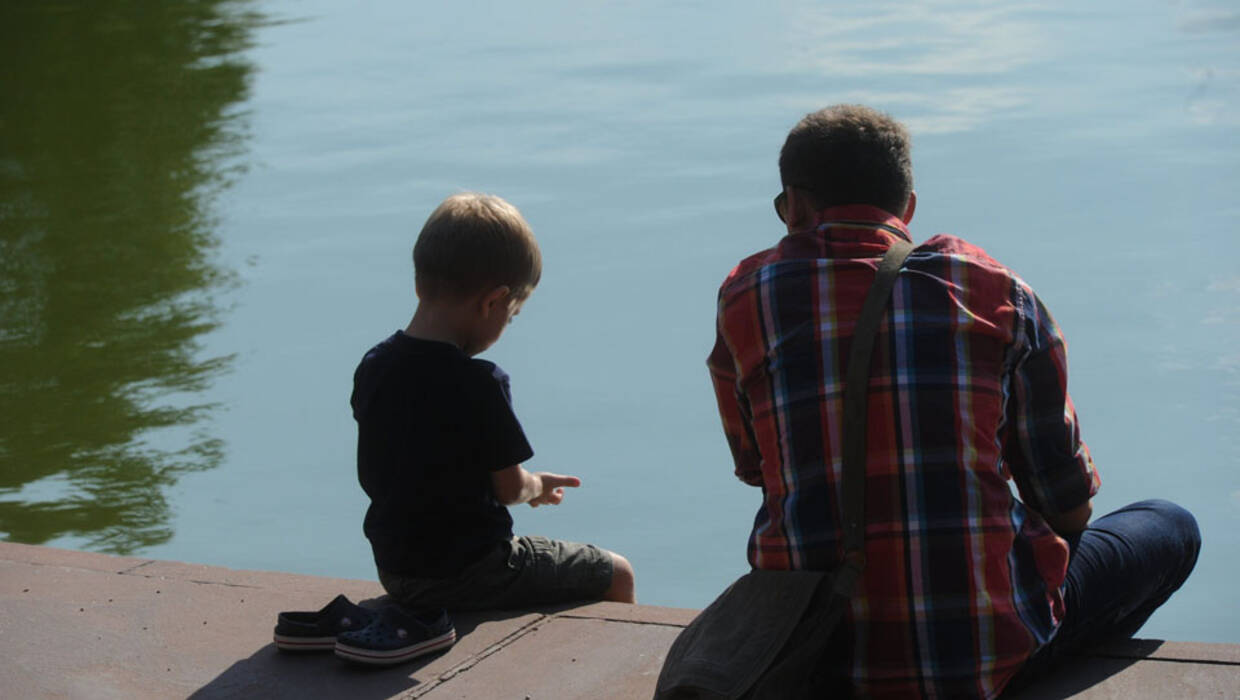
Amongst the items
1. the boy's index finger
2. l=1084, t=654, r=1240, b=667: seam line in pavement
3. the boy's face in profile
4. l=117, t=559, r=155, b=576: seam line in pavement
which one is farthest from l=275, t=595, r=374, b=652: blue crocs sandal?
l=1084, t=654, r=1240, b=667: seam line in pavement

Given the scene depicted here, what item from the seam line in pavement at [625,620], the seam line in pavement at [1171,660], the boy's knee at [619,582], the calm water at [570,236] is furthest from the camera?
the calm water at [570,236]

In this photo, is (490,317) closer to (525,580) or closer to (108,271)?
(525,580)

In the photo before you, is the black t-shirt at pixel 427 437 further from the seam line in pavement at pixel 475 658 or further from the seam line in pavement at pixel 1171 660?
the seam line in pavement at pixel 1171 660

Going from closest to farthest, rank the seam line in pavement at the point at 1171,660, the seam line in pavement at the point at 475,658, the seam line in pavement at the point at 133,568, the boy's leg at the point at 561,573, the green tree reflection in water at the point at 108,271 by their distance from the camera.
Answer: the seam line in pavement at the point at 1171,660, the seam line in pavement at the point at 475,658, the boy's leg at the point at 561,573, the seam line in pavement at the point at 133,568, the green tree reflection in water at the point at 108,271

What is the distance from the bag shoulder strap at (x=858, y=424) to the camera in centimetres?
244

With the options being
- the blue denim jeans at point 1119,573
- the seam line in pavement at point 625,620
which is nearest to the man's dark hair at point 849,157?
the blue denim jeans at point 1119,573

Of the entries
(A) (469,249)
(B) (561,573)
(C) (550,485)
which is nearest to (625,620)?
(B) (561,573)

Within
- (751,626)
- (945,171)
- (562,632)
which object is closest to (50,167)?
(945,171)

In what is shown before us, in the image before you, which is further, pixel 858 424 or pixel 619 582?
pixel 619 582

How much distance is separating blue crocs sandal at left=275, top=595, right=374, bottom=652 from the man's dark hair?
4.15ft

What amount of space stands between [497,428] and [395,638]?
453 mm

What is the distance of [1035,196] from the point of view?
799 cm

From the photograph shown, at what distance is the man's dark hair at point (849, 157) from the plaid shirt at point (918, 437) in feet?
0.16

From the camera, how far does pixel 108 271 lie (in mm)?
7809
